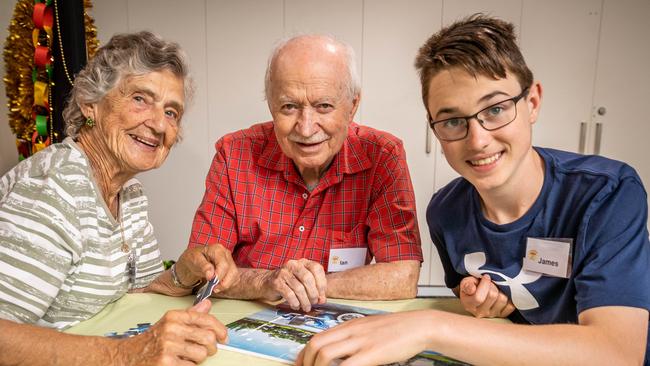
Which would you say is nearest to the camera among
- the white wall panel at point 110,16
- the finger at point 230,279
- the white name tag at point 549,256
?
the white name tag at point 549,256

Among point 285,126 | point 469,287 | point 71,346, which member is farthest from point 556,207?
point 71,346

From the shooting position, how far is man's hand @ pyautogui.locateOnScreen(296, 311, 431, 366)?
0.82m

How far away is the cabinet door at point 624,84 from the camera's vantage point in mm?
3229

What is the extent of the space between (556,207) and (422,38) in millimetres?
2529

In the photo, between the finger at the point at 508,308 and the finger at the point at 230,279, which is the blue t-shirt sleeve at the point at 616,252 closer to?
the finger at the point at 508,308

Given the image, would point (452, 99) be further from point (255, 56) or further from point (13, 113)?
point (255, 56)

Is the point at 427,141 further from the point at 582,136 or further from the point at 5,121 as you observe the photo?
the point at 5,121

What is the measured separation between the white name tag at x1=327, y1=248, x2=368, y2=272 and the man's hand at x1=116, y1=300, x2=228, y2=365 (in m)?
0.69

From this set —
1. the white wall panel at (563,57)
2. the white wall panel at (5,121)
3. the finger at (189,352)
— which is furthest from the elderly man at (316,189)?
the white wall panel at (563,57)

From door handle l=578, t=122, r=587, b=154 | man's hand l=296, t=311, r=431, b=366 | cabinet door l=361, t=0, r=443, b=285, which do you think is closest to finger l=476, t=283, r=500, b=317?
man's hand l=296, t=311, r=431, b=366

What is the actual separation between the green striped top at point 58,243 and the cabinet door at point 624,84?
3.50 metres

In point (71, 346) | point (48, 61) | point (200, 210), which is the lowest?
point (71, 346)

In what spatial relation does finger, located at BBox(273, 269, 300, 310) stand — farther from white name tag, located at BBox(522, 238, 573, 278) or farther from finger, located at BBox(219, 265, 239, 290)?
white name tag, located at BBox(522, 238, 573, 278)

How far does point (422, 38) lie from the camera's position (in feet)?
11.0
